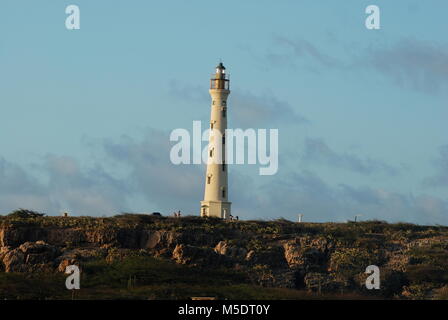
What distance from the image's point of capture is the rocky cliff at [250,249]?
94.8 metres

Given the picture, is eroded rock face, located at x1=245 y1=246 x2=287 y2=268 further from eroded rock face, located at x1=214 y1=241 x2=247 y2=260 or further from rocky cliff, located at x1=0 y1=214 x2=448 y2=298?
eroded rock face, located at x1=214 y1=241 x2=247 y2=260

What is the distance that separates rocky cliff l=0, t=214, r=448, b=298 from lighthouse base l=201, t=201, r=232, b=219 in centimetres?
1199

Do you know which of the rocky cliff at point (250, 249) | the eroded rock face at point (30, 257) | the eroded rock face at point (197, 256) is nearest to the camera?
the eroded rock face at point (30, 257)

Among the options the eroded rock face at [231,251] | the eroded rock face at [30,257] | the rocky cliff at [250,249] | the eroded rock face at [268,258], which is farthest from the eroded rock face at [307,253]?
the eroded rock face at [30,257]

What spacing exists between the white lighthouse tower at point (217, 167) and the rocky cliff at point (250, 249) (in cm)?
1239

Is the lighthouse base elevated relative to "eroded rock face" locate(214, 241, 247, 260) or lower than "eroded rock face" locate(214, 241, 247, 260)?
elevated

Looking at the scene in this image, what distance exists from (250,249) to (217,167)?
1951 centimetres

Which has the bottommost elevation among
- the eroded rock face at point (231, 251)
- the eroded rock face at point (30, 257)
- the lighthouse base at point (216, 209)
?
the eroded rock face at point (30, 257)

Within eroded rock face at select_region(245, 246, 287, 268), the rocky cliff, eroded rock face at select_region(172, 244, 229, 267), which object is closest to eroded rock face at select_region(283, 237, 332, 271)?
the rocky cliff

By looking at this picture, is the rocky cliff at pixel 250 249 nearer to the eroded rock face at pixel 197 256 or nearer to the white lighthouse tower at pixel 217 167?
the eroded rock face at pixel 197 256

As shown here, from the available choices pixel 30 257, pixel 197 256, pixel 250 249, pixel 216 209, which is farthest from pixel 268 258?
pixel 216 209

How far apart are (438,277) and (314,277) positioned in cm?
799

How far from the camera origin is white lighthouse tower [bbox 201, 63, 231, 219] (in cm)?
11725
